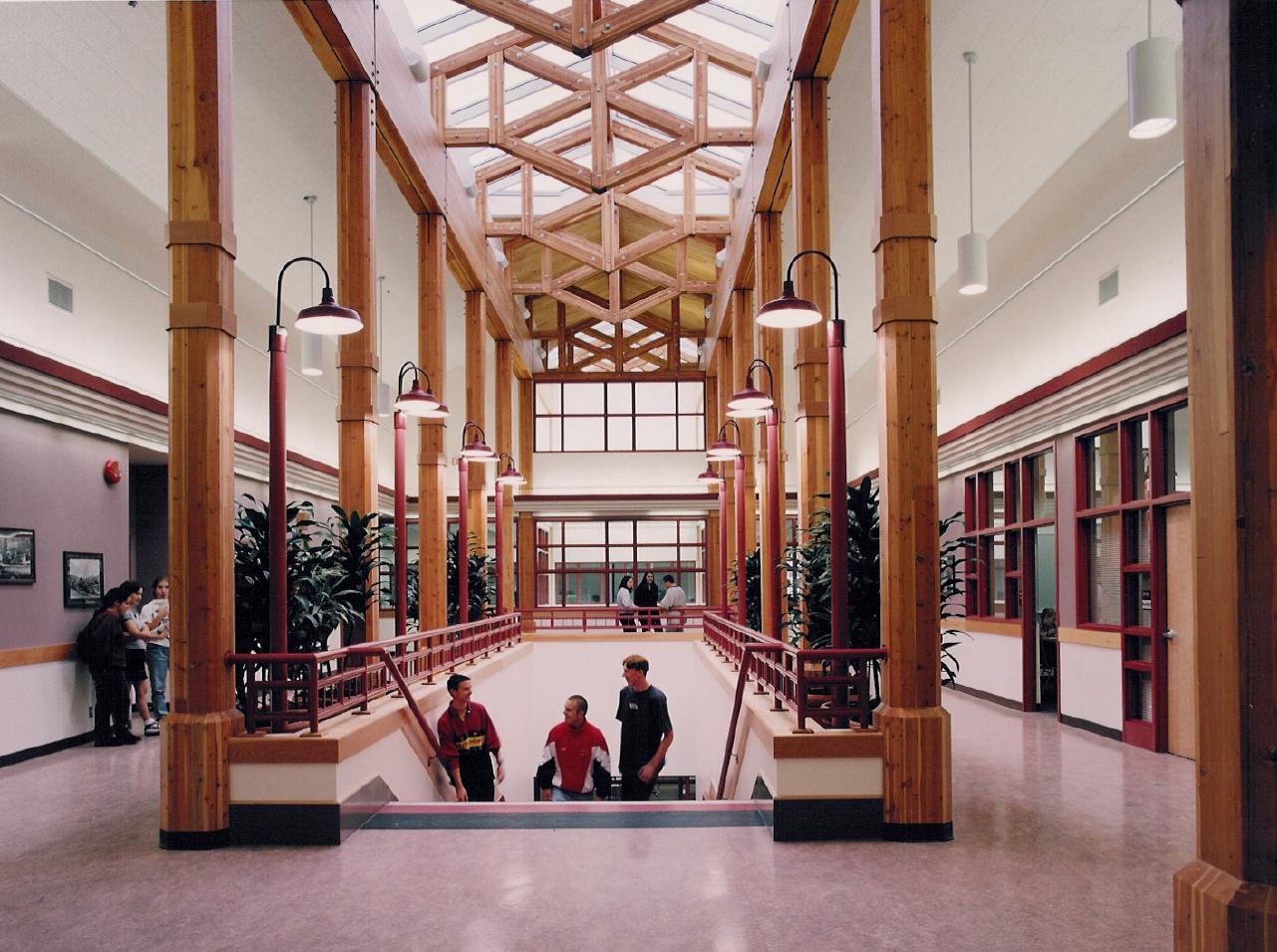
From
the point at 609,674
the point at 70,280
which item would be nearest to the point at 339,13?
the point at 70,280

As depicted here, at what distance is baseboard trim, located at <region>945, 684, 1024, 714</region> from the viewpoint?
11.9m

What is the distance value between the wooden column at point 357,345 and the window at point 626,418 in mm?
14700

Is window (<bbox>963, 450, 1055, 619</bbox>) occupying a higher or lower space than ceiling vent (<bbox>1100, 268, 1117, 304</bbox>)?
lower

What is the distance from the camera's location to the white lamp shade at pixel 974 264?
9.74m

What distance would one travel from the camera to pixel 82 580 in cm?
972

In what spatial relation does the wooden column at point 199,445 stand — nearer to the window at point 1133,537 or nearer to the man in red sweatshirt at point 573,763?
the man in red sweatshirt at point 573,763

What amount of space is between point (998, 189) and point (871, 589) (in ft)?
20.8

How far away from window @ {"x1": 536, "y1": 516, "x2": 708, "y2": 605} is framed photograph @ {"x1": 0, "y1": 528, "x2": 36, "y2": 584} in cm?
1496

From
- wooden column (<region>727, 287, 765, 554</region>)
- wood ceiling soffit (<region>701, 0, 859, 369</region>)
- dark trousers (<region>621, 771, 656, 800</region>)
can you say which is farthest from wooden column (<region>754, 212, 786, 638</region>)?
dark trousers (<region>621, 771, 656, 800</region>)

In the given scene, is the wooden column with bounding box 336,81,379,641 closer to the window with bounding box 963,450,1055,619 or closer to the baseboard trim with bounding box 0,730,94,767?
the baseboard trim with bounding box 0,730,94,767

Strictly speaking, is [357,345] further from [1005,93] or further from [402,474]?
[1005,93]

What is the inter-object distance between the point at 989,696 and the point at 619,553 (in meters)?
11.9

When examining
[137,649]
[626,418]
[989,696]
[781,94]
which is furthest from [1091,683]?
[626,418]

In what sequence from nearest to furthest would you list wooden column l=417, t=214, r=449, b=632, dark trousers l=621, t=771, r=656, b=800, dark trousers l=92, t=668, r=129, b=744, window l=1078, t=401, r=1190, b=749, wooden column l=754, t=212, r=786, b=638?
dark trousers l=621, t=771, r=656, b=800 < window l=1078, t=401, r=1190, b=749 < dark trousers l=92, t=668, r=129, b=744 < wooden column l=754, t=212, r=786, b=638 < wooden column l=417, t=214, r=449, b=632
